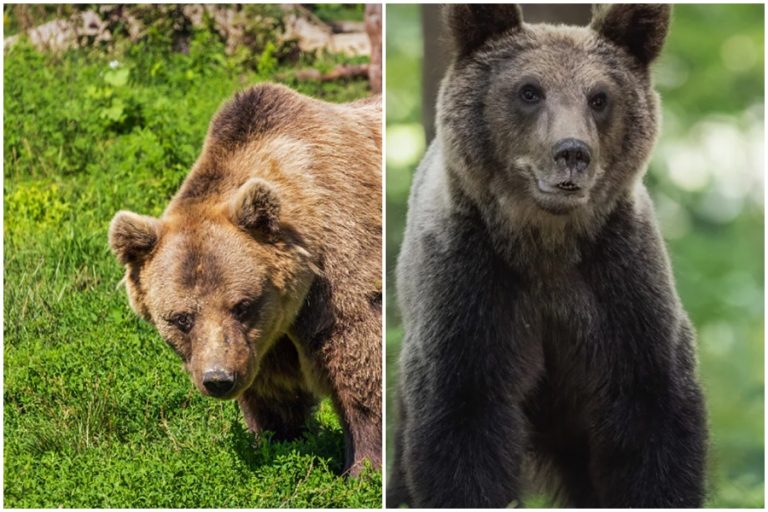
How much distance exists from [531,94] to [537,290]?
0.84 m

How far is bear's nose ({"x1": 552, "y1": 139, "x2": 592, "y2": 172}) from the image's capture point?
4.59m

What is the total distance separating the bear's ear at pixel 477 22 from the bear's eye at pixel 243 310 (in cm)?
150

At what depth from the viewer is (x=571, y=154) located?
181 inches

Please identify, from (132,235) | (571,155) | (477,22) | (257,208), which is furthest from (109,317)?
(571,155)

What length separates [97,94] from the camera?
7211 millimetres

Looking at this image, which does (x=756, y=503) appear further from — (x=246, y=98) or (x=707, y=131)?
(x=246, y=98)

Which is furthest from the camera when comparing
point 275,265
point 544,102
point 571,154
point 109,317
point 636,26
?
point 109,317

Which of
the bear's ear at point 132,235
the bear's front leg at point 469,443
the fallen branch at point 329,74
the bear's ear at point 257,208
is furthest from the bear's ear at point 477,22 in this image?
the fallen branch at point 329,74

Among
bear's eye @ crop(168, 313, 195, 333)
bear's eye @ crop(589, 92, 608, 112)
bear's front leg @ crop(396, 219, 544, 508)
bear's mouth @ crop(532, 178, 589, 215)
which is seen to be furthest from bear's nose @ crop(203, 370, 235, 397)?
bear's eye @ crop(589, 92, 608, 112)

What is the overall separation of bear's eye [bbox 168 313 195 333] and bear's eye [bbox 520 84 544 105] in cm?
182

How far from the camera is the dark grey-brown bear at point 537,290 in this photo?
4.89m

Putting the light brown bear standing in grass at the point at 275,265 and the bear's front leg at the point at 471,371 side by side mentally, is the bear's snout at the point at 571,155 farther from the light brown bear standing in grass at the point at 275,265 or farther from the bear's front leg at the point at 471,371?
the light brown bear standing in grass at the point at 275,265

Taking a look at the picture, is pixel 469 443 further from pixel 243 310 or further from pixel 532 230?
pixel 243 310

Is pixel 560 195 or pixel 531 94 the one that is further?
pixel 531 94
